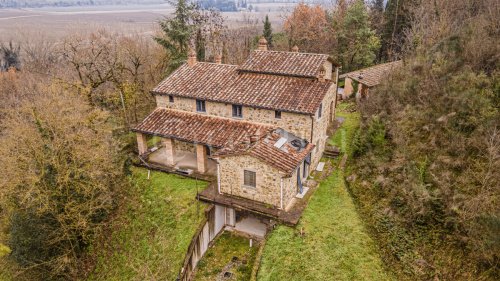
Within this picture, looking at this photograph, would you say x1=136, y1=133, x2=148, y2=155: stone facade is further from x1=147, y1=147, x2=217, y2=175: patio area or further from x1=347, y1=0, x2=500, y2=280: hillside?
x1=347, y1=0, x2=500, y2=280: hillside

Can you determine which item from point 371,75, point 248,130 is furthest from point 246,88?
point 371,75

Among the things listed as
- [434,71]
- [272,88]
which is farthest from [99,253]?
[434,71]

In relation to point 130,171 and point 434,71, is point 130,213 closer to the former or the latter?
point 130,171

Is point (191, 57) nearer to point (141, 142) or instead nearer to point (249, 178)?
point (141, 142)

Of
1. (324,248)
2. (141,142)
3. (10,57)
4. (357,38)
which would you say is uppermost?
(357,38)

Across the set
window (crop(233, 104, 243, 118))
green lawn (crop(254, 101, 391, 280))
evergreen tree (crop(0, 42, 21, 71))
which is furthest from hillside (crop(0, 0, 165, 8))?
green lawn (crop(254, 101, 391, 280))

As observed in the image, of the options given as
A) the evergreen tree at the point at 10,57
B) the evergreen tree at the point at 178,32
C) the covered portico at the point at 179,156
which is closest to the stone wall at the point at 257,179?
the covered portico at the point at 179,156
